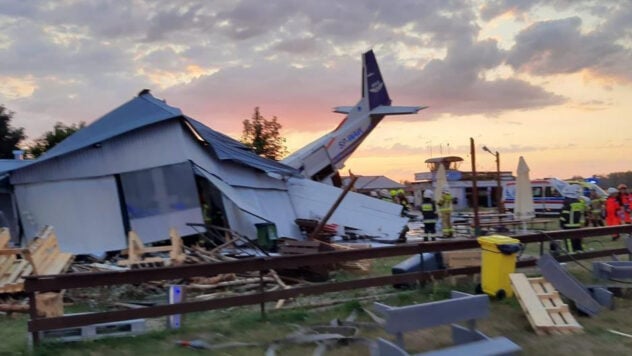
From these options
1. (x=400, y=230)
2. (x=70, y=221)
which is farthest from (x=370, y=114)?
(x=70, y=221)

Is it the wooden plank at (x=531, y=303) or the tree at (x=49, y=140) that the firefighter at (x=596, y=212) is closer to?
the wooden plank at (x=531, y=303)

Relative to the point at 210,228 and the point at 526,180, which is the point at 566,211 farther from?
the point at 210,228

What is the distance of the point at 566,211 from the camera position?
58.0 ft

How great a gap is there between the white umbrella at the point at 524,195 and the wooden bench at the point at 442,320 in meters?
16.7

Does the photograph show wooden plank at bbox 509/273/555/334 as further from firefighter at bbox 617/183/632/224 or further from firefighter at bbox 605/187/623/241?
firefighter at bbox 617/183/632/224

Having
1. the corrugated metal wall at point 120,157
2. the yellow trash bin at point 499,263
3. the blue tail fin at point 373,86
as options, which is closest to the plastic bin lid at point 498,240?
the yellow trash bin at point 499,263

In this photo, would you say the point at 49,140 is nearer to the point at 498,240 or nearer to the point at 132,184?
the point at 132,184

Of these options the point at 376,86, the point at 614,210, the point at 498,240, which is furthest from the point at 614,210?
the point at 376,86

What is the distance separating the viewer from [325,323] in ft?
24.6

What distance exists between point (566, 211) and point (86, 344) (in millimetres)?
14911

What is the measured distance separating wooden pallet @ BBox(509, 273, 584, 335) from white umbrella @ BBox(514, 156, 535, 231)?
47.3 ft

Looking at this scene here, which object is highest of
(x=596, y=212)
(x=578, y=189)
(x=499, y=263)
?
(x=578, y=189)

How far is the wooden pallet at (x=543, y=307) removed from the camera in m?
7.07

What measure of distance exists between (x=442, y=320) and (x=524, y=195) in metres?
17.5
